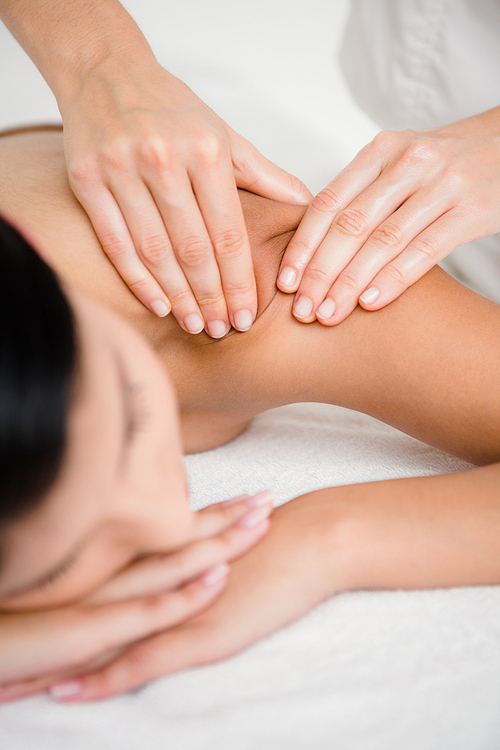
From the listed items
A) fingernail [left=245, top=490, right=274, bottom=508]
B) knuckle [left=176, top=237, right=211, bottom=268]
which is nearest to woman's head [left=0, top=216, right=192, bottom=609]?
fingernail [left=245, top=490, right=274, bottom=508]

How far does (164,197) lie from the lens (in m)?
0.71

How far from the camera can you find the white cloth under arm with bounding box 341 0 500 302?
1.10 meters

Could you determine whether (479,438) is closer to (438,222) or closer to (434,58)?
(438,222)

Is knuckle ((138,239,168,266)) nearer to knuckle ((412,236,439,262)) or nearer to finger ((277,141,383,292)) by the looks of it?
finger ((277,141,383,292))

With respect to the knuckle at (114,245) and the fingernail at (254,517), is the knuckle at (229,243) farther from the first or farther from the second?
the fingernail at (254,517)

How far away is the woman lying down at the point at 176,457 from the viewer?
0.43 m

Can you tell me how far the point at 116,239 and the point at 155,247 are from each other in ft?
0.17

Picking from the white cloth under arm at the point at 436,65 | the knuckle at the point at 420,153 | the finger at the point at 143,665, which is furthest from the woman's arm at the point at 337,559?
the white cloth under arm at the point at 436,65

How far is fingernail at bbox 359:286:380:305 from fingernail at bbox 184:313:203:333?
214 mm

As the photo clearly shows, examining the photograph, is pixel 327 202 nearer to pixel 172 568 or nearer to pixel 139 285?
pixel 139 285

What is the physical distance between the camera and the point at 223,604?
1.86ft

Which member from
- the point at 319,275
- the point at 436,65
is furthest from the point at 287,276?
the point at 436,65

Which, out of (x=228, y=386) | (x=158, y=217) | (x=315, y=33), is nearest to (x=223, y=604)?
(x=228, y=386)

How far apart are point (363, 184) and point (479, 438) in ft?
1.25
